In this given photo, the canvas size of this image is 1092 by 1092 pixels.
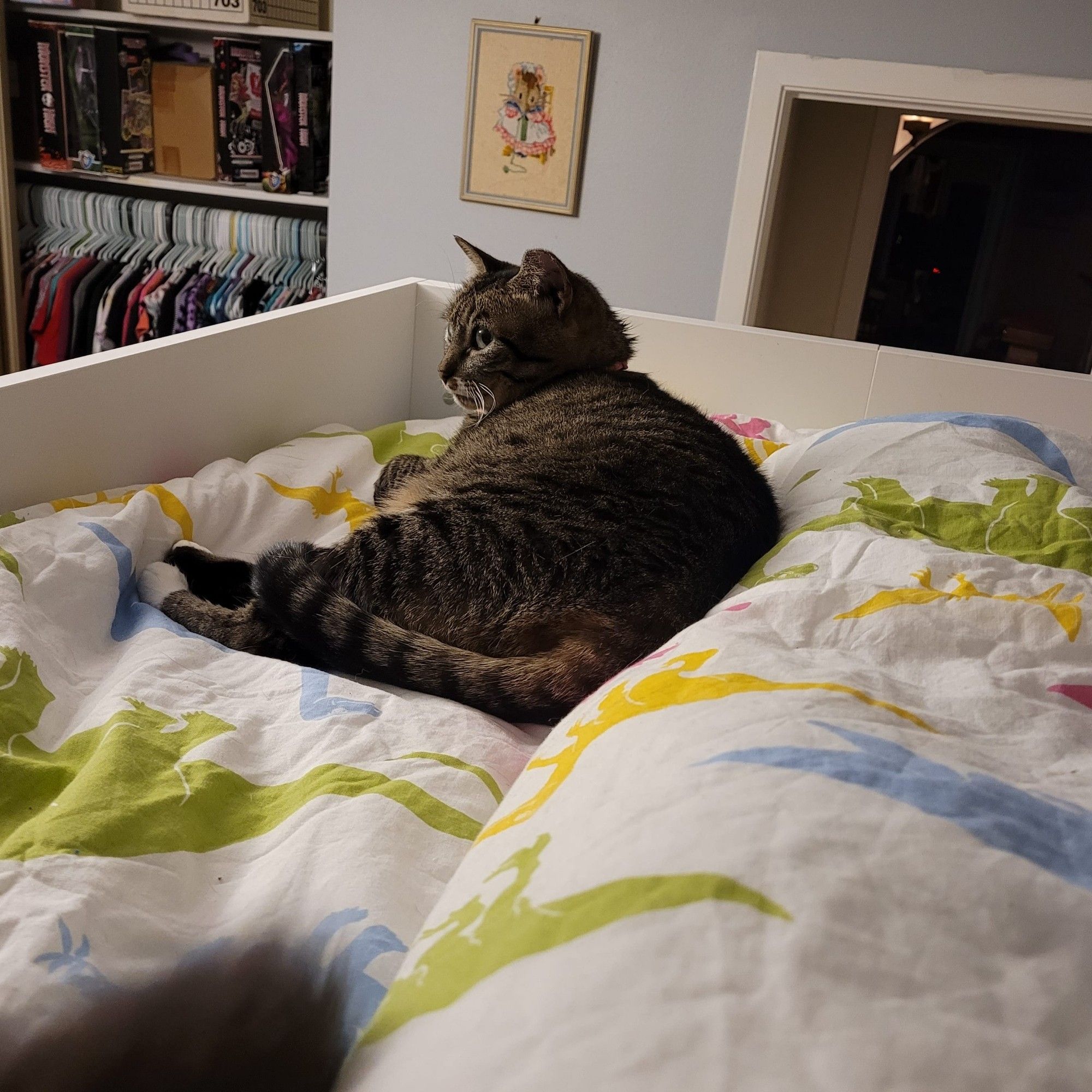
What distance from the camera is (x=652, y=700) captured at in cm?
71

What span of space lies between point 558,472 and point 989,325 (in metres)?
4.24

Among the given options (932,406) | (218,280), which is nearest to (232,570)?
(932,406)

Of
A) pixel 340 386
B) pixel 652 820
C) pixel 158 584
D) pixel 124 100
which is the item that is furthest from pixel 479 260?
pixel 124 100

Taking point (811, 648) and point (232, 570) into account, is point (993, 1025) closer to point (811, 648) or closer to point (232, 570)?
point (811, 648)

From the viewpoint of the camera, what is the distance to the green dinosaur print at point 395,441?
1.66m

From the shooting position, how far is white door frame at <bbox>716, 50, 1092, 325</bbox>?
2385mm

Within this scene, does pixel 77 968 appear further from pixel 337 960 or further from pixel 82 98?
pixel 82 98

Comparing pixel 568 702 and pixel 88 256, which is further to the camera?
pixel 88 256

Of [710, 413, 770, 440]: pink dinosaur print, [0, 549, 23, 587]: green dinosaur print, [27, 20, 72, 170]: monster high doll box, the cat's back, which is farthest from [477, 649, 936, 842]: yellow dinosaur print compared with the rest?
→ [27, 20, 72, 170]: monster high doll box

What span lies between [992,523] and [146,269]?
3.24 metres

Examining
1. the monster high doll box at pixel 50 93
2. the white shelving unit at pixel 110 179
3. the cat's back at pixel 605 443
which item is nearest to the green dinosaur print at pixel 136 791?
the cat's back at pixel 605 443

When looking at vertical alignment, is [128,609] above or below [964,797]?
below

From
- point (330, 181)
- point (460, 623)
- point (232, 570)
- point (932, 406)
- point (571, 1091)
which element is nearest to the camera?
point (571, 1091)

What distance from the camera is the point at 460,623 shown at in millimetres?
1071
